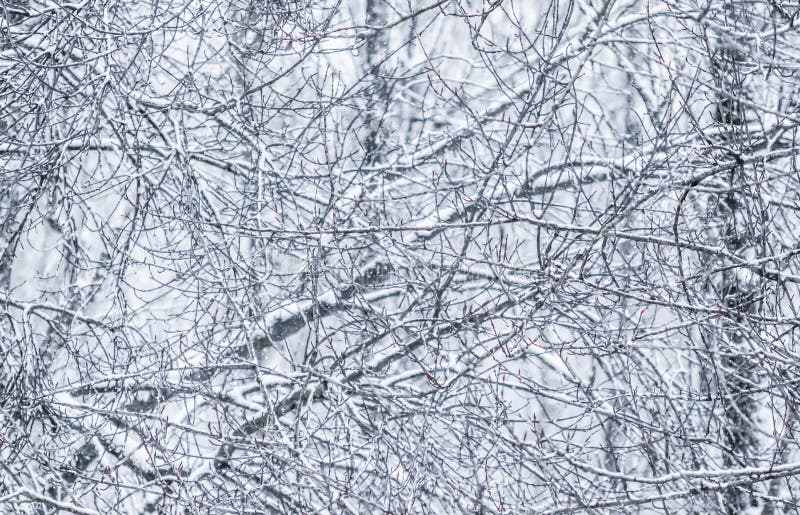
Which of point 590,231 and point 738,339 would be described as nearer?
point 590,231

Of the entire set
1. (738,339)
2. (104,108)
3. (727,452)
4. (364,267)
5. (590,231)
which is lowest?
(727,452)

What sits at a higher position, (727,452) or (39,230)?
(39,230)

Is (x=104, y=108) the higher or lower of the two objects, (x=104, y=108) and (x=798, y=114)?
the higher

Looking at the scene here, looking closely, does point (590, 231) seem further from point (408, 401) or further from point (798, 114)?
point (408, 401)

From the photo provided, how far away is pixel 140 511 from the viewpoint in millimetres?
7445

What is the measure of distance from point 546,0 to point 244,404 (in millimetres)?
5030

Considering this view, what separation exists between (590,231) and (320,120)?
4317mm

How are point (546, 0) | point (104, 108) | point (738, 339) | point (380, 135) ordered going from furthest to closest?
1. point (546, 0)
2. point (380, 135)
3. point (104, 108)
4. point (738, 339)

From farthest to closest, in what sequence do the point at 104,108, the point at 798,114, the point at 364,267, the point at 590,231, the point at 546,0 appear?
the point at 546,0, the point at 364,267, the point at 104,108, the point at 798,114, the point at 590,231

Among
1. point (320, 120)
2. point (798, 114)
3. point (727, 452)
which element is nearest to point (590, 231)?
point (798, 114)

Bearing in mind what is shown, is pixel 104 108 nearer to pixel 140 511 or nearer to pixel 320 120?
pixel 320 120

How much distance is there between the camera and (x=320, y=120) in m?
8.17

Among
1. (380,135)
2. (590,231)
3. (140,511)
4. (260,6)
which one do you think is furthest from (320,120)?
(590,231)

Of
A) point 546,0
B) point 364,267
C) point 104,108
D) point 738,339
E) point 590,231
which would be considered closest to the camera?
point 590,231
